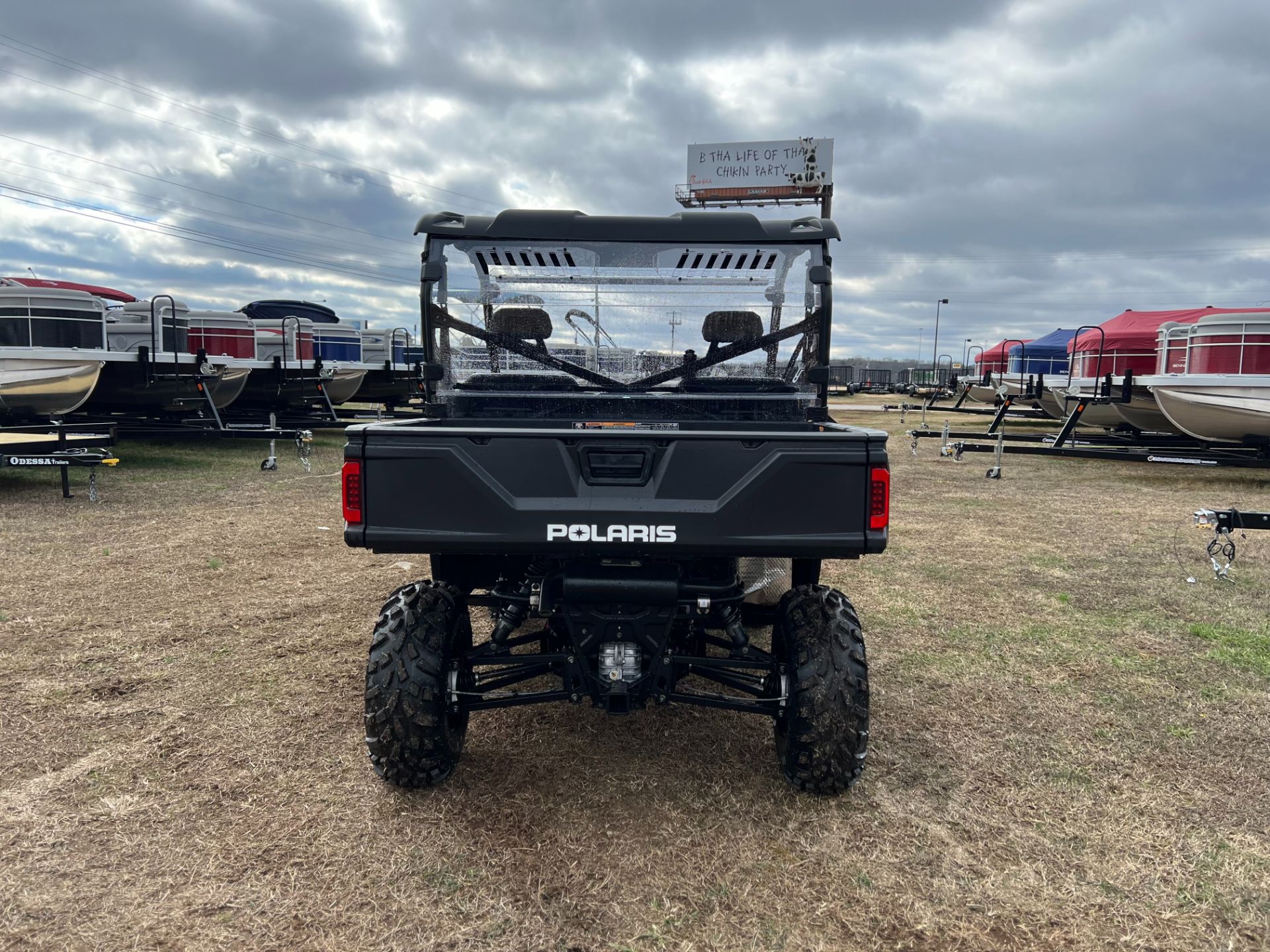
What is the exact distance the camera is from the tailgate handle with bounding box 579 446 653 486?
2.69 meters

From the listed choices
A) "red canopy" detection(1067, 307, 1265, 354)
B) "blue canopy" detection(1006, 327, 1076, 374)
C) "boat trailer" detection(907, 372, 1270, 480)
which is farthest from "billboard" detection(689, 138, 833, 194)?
"boat trailer" detection(907, 372, 1270, 480)

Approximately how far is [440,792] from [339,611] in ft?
8.19

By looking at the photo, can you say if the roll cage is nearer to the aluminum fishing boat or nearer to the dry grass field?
the dry grass field

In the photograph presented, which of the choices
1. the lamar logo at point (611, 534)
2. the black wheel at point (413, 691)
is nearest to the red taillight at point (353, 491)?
the black wheel at point (413, 691)

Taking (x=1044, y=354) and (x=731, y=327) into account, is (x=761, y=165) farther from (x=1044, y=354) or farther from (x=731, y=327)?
(x=731, y=327)

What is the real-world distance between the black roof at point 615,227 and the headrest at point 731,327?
0.36 m

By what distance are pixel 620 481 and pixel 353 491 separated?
87 centimetres

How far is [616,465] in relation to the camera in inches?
107

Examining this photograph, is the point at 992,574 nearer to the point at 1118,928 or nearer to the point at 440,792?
the point at 1118,928

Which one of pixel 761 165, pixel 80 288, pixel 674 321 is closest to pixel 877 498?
pixel 674 321

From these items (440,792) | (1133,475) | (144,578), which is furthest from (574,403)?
(1133,475)

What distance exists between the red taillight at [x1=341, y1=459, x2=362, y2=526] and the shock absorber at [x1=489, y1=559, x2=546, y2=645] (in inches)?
26.4

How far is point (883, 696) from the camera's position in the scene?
13.0ft

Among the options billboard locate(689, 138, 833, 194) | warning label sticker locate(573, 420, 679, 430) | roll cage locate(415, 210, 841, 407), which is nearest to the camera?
warning label sticker locate(573, 420, 679, 430)
